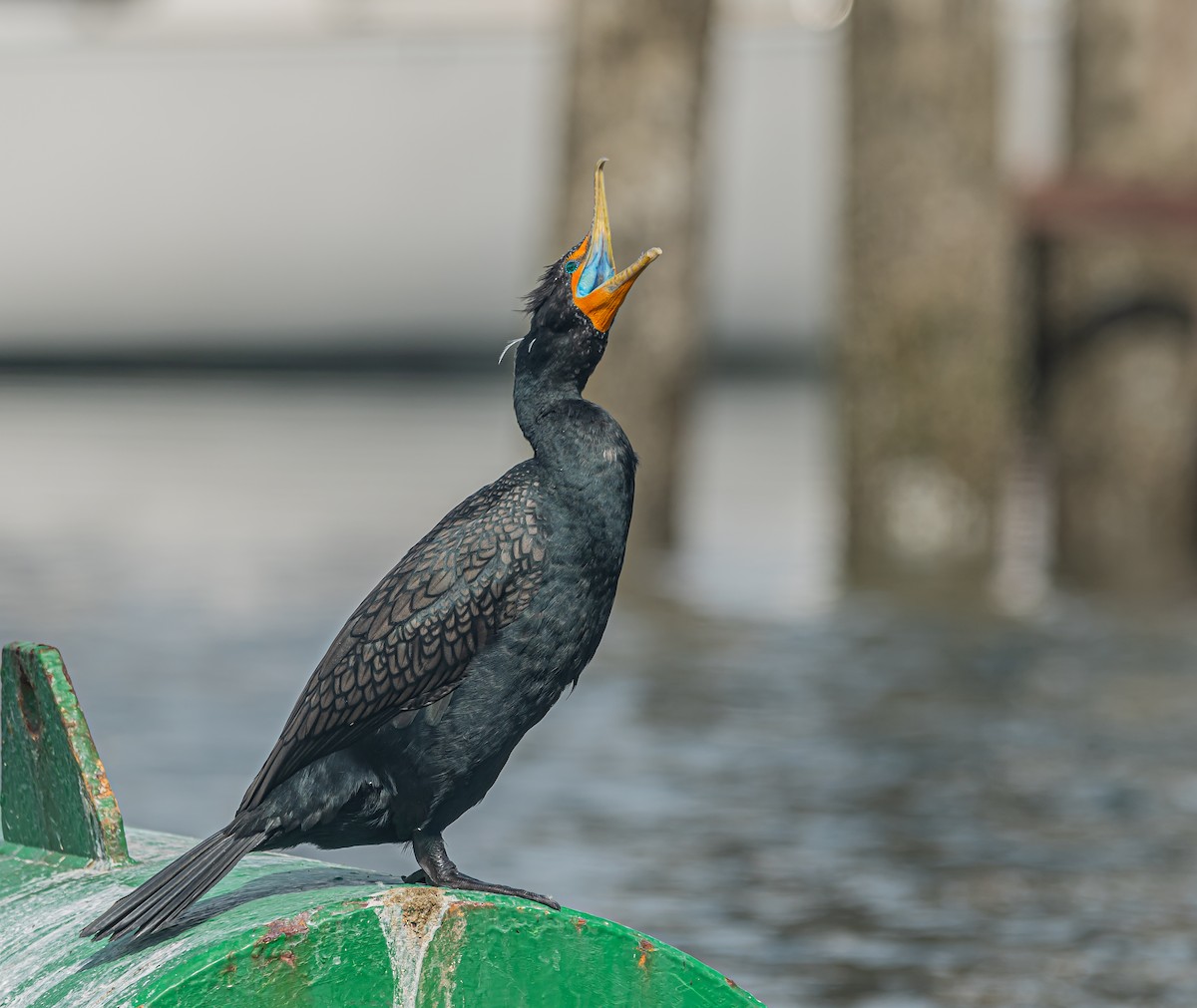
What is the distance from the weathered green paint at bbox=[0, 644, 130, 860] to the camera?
3188mm

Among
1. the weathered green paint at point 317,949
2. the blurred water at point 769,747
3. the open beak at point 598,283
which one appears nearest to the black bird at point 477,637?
the open beak at point 598,283

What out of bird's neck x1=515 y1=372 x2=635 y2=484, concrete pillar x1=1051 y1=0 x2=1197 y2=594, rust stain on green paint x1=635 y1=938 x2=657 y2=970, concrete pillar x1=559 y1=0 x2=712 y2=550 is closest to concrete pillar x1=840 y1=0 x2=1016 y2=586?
concrete pillar x1=1051 y1=0 x2=1197 y2=594

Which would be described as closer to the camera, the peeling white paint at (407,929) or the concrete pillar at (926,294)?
the peeling white paint at (407,929)

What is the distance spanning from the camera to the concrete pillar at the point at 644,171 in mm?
11156

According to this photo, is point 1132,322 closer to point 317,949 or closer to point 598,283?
point 598,283

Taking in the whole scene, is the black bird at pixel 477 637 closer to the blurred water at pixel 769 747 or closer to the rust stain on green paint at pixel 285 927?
the rust stain on green paint at pixel 285 927

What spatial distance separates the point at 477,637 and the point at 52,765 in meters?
0.63

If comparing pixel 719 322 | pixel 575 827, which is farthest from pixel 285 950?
pixel 719 322

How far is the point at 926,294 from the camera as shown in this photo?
36.8 feet

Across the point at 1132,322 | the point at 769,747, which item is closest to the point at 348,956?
the point at 769,747

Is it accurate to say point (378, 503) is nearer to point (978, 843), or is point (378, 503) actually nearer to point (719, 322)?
point (978, 843)

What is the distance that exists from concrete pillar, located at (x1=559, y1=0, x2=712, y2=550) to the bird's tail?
818cm

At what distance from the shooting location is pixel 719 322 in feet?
91.6

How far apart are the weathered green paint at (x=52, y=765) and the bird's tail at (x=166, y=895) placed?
283 mm
